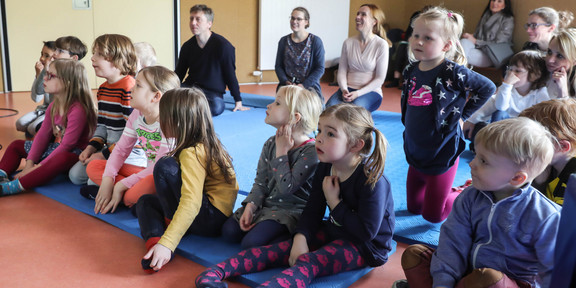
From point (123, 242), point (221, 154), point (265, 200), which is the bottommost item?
point (123, 242)

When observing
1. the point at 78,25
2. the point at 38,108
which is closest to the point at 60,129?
the point at 38,108

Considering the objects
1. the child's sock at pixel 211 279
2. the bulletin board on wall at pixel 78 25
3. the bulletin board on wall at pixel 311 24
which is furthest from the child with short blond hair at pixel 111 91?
the bulletin board on wall at pixel 311 24

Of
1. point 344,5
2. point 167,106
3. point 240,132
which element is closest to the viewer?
point 167,106

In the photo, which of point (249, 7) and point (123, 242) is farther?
point (249, 7)

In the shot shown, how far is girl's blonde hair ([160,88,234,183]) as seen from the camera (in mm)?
1898

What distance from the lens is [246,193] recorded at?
246 centimetres

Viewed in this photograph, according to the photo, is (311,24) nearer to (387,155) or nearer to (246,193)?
(387,155)

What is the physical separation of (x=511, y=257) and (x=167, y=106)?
1.30 meters

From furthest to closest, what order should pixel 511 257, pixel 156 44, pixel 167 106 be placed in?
1. pixel 156 44
2. pixel 167 106
3. pixel 511 257

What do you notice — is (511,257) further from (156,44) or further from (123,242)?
(156,44)

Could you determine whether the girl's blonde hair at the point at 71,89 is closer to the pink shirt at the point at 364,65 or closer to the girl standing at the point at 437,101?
the girl standing at the point at 437,101

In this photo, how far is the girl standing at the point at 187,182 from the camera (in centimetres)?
181

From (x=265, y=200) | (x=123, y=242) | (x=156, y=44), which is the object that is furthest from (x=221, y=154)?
(x=156, y=44)

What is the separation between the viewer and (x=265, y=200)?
2016 mm
